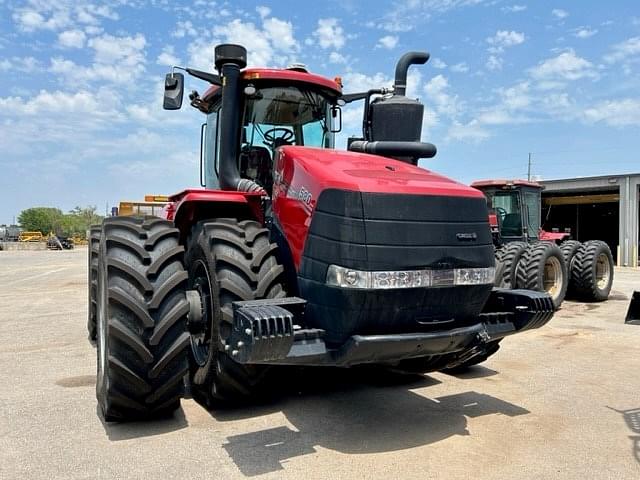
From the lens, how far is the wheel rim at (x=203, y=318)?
13.5 ft

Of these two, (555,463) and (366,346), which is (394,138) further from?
(555,463)

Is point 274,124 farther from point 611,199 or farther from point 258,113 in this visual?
point 611,199

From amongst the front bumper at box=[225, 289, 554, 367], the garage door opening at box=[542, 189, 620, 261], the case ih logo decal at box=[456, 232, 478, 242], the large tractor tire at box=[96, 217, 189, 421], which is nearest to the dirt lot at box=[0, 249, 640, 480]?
the large tractor tire at box=[96, 217, 189, 421]

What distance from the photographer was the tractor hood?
3.42 metres

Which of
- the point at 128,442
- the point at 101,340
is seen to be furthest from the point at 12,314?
the point at 128,442

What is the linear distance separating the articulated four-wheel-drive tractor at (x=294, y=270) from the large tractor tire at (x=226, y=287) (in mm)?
11

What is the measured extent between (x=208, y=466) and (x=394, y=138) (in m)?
2.92

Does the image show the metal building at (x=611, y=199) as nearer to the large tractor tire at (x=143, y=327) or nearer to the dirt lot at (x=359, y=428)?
the dirt lot at (x=359, y=428)

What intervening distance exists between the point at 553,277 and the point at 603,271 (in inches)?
93.6

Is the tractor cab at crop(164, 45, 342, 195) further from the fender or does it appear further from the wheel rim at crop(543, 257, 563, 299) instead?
the wheel rim at crop(543, 257, 563, 299)

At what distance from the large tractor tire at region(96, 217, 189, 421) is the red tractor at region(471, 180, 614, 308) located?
689cm

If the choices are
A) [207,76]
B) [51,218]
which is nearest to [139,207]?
[207,76]

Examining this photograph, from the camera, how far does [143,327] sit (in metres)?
3.66

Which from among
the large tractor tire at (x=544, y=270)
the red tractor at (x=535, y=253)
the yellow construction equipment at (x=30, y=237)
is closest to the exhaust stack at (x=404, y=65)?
the red tractor at (x=535, y=253)
